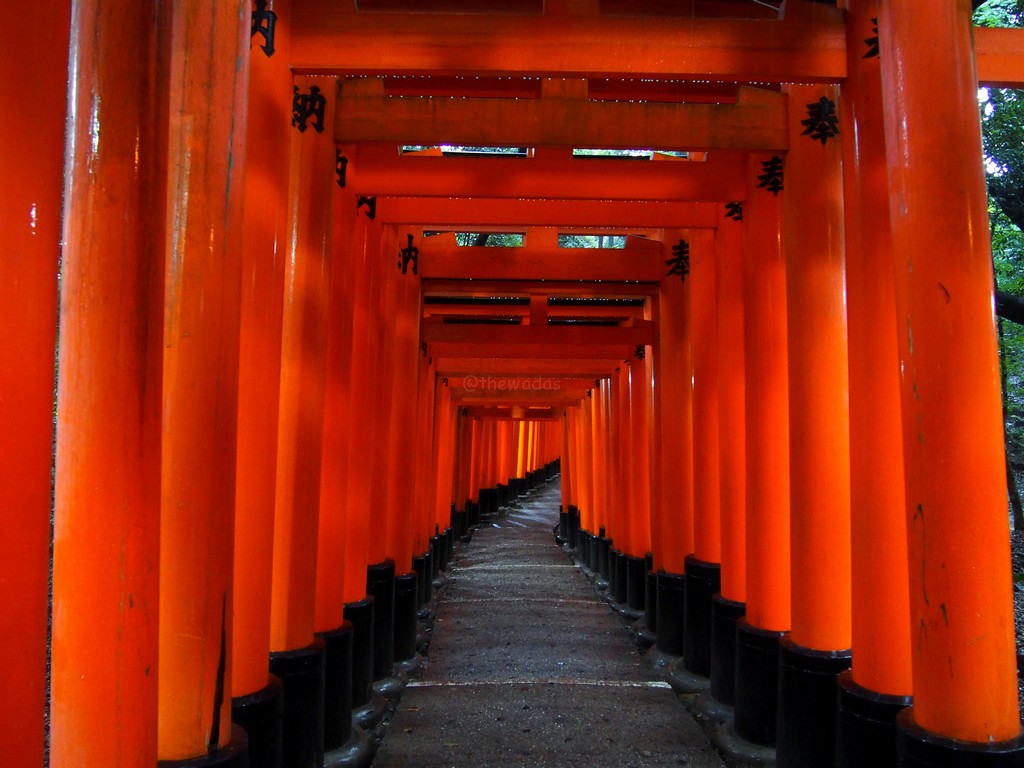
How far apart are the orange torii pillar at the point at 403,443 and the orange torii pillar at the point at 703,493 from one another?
2.48 meters

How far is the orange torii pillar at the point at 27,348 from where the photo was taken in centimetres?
163

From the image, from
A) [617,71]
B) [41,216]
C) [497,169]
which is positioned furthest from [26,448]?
[497,169]

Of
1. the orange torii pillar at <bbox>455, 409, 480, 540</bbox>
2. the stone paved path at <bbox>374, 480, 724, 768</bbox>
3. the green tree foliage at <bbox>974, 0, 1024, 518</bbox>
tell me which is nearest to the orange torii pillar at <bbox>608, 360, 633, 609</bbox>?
the stone paved path at <bbox>374, 480, 724, 768</bbox>

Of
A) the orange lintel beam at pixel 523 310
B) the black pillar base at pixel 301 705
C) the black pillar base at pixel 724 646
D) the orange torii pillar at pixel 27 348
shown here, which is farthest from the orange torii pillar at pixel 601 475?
the orange torii pillar at pixel 27 348

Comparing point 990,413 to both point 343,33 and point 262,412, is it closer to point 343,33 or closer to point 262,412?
point 262,412

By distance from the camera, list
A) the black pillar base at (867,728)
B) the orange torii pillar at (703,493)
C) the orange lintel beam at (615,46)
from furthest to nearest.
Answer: the orange torii pillar at (703,493) → the orange lintel beam at (615,46) → the black pillar base at (867,728)

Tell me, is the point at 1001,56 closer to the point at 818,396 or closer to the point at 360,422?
the point at 818,396

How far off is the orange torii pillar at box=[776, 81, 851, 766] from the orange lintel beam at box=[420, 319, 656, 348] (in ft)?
16.4

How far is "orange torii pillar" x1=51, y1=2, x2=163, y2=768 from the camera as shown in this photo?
2041 mm

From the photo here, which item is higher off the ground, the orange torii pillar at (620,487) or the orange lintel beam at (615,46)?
the orange lintel beam at (615,46)

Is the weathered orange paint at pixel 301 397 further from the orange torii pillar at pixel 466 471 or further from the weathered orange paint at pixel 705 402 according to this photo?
the orange torii pillar at pixel 466 471

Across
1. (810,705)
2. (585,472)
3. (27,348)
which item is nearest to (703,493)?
(810,705)

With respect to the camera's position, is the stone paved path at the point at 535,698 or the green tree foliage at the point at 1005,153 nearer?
the stone paved path at the point at 535,698

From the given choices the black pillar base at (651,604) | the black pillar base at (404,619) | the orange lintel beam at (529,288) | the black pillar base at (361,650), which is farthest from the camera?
the orange lintel beam at (529,288)
